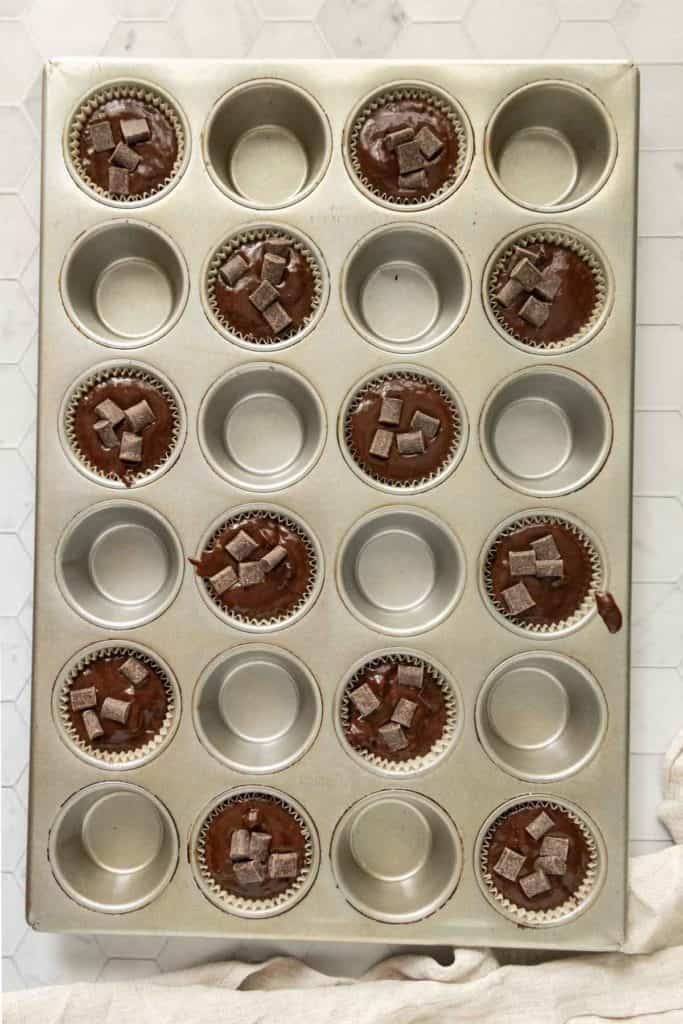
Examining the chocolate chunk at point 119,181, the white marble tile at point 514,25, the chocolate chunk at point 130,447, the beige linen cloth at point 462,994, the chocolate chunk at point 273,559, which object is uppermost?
the white marble tile at point 514,25

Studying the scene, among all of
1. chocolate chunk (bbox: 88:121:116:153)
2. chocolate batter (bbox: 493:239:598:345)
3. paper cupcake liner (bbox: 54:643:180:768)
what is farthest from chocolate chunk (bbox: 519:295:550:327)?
paper cupcake liner (bbox: 54:643:180:768)

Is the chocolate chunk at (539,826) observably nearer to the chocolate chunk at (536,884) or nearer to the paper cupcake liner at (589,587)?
the chocolate chunk at (536,884)

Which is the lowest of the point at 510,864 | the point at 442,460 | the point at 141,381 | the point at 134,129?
the point at 510,864

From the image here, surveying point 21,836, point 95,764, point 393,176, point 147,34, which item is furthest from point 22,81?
point 21,836

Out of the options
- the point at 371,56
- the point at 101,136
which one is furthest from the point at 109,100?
the point at 371,56

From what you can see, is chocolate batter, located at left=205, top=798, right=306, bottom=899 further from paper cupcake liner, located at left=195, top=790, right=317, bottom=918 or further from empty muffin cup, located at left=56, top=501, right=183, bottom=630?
empty muffin cup, located at left=56, top=501, right=183, bottom=630

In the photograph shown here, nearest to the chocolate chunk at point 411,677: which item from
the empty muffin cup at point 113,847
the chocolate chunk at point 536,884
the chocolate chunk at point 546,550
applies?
the chocolate chunk at point 546,550

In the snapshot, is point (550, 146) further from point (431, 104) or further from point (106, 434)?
point (106, 434)
